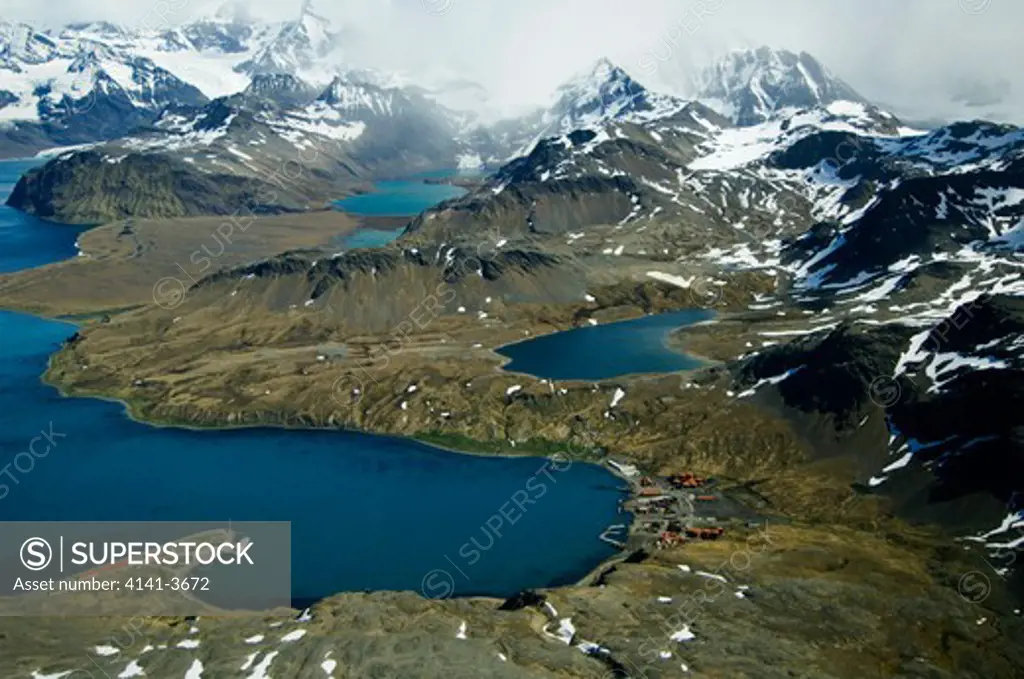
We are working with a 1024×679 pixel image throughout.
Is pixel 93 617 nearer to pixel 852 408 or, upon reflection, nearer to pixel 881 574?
pixel 881 574

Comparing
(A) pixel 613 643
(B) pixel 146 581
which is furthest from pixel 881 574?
(B) pixel 146 581

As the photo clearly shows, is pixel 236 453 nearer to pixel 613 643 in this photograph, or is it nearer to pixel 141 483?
pixel 141 483

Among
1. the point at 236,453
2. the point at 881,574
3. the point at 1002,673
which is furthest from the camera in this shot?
the point at 236,453

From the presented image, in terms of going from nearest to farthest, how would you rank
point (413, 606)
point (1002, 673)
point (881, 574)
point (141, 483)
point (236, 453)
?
point (1002, 673) → point (413, 606) → point (881, 574) → point (141, 483) → point (236, 453)

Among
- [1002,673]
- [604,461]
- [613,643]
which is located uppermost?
[604,461]

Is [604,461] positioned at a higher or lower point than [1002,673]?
higher

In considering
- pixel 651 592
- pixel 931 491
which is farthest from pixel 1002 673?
pixel 931 491

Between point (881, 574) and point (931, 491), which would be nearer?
point (881, 574)
